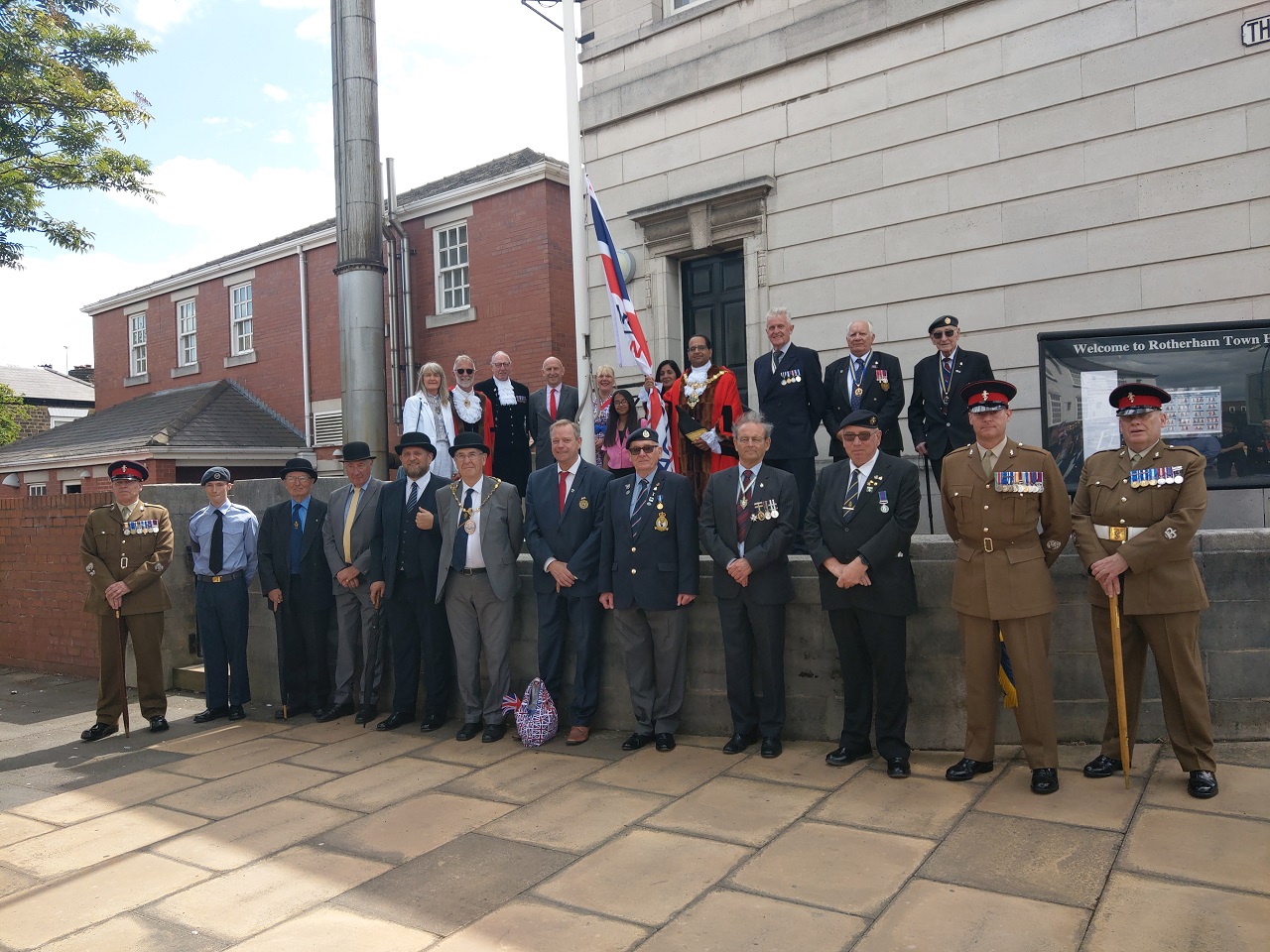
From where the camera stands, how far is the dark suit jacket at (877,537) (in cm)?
532

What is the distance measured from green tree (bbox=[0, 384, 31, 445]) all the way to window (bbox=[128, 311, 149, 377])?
11.2 ft

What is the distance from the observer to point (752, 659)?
595 cm

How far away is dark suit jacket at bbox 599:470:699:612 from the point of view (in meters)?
6.02

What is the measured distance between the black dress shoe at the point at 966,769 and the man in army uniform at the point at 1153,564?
513 mm

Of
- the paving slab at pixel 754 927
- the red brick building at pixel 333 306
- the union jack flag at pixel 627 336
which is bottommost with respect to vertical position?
the paving slab at pixel 754 927

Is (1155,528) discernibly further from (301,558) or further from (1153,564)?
(301,558)

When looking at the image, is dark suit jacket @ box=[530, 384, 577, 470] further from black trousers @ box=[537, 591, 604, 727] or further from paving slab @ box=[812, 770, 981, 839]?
paving slab @ box=[812, 770, 981, 839]

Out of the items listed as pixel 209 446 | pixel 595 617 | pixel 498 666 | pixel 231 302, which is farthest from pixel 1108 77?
pixel 231 302

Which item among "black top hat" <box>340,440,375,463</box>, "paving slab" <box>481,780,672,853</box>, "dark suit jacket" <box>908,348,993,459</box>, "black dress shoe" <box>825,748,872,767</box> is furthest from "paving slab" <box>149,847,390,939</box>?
"dark suit jacket" <box>908,348,993,459</box>

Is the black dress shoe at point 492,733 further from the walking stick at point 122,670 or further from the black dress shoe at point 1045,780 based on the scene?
the black dress shoe at point 1045,780

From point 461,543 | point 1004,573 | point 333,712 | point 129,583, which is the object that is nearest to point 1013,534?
point 1004,573

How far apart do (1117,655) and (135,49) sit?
701 inches

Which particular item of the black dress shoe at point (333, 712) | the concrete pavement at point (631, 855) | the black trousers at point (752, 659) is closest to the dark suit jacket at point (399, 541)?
the black dress shoe at point (333, 712)

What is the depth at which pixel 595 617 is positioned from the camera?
646 cm
